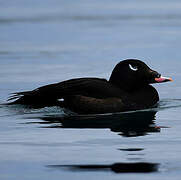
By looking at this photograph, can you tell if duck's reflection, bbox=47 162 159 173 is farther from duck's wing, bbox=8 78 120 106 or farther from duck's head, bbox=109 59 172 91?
duck's head, bbox=109 59 172 91

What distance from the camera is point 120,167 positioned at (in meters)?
5.90

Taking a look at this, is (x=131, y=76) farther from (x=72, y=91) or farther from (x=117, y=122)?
(x=117, y=122)

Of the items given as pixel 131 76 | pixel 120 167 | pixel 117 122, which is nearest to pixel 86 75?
pixel 131 76

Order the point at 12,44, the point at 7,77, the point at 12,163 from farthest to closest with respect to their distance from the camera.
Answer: the point at 12,44 → the point at 7,77 → the point at 12,163

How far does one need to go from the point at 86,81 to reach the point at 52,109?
0.46 meters

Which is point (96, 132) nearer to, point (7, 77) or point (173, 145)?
point (173, 145)

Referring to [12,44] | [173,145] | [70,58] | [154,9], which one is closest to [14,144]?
[173,145]

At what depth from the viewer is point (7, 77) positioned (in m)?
10.9

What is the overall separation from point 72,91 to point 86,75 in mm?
2380

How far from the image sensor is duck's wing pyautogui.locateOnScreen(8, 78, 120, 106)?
28.8ft

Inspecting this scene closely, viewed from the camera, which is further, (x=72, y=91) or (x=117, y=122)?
(x=72, y=91)

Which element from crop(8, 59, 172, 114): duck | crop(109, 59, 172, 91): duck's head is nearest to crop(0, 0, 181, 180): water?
crop(8, 59, 172, 114): duck

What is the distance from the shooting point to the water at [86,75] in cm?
604

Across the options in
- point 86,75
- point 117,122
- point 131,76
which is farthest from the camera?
point 86,75
